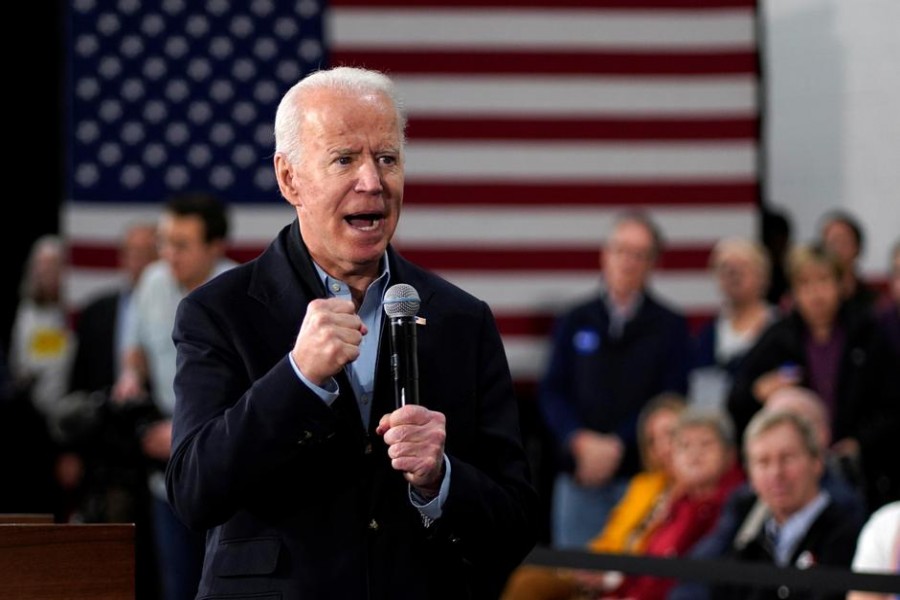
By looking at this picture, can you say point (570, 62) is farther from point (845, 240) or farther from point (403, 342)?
point (403, 342)

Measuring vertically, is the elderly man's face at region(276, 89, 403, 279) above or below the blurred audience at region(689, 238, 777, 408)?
above

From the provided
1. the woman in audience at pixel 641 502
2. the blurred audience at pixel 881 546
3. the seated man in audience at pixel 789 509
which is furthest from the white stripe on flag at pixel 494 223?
the blurred audience at pixel 881 546

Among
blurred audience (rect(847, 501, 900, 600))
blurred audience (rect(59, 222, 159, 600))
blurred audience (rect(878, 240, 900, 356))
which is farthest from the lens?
blurred audience (rect(878, 240, 900, 356))

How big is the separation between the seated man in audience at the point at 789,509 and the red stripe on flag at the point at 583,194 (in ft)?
8.95

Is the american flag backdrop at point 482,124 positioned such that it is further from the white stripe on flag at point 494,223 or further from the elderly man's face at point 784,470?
the elderly man's face at point 784,470

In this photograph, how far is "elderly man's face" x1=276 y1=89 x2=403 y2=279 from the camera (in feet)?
9.16

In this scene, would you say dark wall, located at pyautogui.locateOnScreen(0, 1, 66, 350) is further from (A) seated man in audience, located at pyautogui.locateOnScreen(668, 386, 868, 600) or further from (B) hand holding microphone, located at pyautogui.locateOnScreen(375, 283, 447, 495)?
(B) hand holding microphone, located at pyautogui.locateOnScreen(375, 283, 447, 495)

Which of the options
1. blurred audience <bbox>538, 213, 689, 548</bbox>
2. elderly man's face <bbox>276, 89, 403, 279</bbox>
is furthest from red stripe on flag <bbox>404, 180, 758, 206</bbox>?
elderly man's face <bbox>276, 89, 403, 279</bbox>

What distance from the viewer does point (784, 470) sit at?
5805mm

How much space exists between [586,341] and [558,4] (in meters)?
1.84

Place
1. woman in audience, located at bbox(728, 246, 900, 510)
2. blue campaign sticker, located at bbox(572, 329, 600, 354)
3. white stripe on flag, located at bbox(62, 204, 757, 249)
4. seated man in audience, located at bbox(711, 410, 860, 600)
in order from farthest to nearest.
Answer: white stripe on flag, located at bbox(62, 204, 757, 249) → blue campaign sticker, located at bbox(572, 329, 600, 354) → woman in audience, located at bbox(728, 246, 900, 510) → seated man in audience, located at bbox(711, 410, 860, 600)

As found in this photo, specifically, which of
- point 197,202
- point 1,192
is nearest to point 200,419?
point 197,202

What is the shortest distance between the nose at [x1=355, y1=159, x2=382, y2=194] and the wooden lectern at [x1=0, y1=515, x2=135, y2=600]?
2.08 ft

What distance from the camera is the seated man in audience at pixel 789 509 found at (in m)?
5.70
